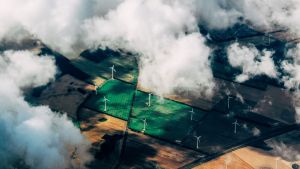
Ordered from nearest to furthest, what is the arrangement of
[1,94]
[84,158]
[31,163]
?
1. [31,163]
2. [84,158]
3. [1,94]

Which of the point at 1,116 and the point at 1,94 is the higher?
the point at 1,94

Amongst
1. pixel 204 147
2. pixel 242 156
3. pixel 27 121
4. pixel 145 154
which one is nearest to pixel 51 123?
pixel 27 121

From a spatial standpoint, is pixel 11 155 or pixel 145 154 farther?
pixel 145 154

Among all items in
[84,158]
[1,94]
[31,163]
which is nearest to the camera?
[31,163]

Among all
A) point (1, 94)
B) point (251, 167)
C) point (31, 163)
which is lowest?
point (31, 163)

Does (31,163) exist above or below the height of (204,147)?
below

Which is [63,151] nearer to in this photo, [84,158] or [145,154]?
[84,158]

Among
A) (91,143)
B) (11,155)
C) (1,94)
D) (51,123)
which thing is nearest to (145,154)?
(91,143)

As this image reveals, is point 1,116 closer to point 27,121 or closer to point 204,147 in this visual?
point 27,121

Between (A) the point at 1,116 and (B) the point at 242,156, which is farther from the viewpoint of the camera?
(B) the point at 242,156
